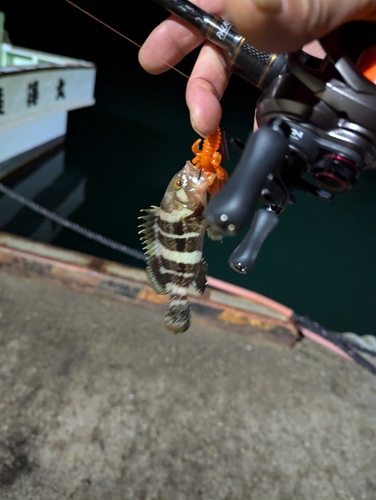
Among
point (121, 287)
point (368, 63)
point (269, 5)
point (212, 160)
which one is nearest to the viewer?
point (269, 5)

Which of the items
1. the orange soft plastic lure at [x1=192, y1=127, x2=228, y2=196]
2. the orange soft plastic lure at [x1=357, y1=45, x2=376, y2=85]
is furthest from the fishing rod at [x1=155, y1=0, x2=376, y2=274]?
the orange soft plastic lure at [x1=192, y1=127, x2=228, y2=196]

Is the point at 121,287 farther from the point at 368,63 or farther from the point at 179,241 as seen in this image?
the point at 368,63

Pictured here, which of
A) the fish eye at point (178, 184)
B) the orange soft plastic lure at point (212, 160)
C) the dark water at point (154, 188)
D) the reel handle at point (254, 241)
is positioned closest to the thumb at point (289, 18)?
the reel handle at point (254, 241)

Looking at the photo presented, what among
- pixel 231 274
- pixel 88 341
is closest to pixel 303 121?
pixel 88 341

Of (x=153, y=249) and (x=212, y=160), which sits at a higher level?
(x=212, y=160)

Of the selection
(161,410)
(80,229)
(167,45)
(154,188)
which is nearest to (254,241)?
(167,45)

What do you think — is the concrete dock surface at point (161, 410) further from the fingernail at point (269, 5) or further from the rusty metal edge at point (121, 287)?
the fingernail at point (269, 5)

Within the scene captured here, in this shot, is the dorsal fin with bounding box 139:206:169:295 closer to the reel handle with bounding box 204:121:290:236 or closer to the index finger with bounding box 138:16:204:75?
the index finger with bounding box 138:16:204:75

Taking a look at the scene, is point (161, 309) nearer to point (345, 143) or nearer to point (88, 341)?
point (88, 341)
